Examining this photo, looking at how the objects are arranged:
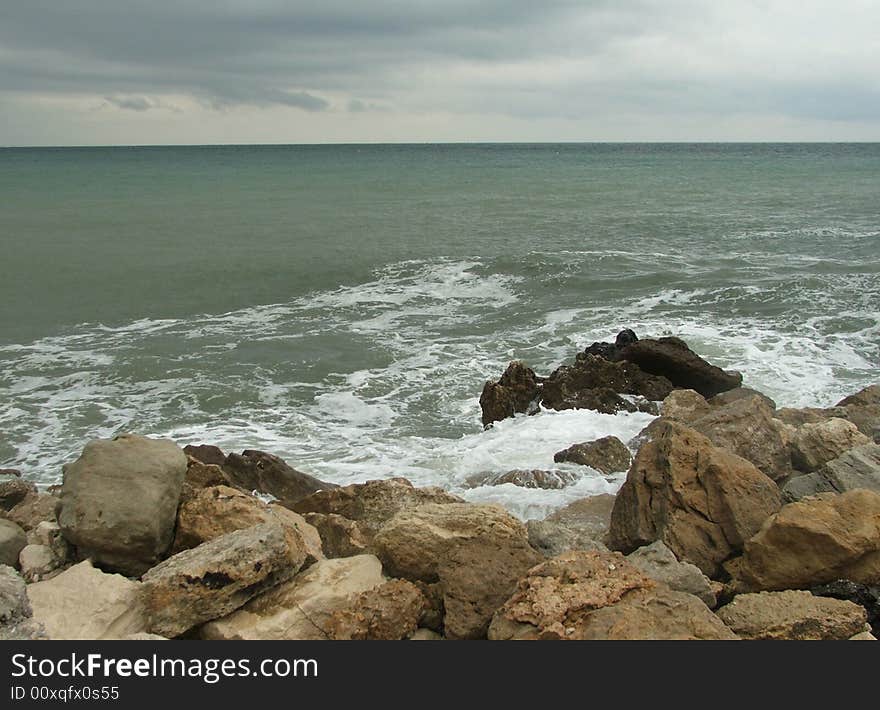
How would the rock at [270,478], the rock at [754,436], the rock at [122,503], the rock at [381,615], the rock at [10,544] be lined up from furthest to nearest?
the rock at [270,478], the rock at [754,436], the rock at [10,544], the rock at [122,503], the rock at [381,615]

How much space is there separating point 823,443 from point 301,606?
6435mm

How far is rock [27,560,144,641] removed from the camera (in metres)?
5.24

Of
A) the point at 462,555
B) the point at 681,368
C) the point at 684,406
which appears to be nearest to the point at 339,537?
the point at 462,555

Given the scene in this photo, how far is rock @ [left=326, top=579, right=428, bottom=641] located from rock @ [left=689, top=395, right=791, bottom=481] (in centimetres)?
467

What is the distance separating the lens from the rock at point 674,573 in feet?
19.0

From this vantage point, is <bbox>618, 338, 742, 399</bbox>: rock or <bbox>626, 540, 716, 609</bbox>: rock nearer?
<bbox>626, 540, 716, 609</bbox>: rock

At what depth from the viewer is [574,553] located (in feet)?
18.0

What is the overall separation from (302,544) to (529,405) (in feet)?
26.1

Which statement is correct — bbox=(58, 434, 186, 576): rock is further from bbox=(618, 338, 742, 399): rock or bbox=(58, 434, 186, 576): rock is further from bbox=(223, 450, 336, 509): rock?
bbox=(618, 338, 742, 399): rock

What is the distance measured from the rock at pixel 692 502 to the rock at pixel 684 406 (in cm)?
457

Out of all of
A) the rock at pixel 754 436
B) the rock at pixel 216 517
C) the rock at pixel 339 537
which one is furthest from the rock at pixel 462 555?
the rock at pixel 754 436

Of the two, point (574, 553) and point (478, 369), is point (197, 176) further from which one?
point (574, 553)

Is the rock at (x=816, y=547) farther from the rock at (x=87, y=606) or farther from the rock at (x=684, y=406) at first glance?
the rock at (x=684, y=406)

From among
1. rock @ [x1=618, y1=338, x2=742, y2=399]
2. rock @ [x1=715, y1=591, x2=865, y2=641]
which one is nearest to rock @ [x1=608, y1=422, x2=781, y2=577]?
rock @ [x1=715, y1=591, x2=865, y2=641]
